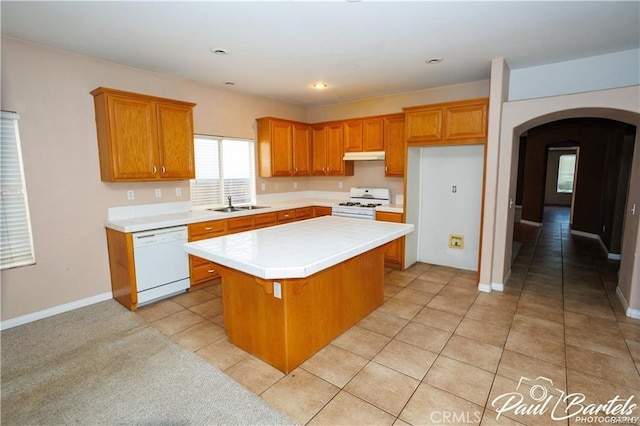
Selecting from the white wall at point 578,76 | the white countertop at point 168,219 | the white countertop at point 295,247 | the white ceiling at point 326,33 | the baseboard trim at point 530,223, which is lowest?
the baseboard trim at point 530,223

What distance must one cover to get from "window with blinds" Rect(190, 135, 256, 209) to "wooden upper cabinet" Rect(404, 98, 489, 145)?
2.60 m

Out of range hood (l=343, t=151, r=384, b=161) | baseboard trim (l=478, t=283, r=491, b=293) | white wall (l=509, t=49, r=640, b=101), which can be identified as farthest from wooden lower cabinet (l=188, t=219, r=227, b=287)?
white wall (l=509, t=49, r=640, b=101)

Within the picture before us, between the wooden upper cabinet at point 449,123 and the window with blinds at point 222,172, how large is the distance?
8.52ft

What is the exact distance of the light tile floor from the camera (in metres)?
2.06

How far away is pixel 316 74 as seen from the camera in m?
4.11

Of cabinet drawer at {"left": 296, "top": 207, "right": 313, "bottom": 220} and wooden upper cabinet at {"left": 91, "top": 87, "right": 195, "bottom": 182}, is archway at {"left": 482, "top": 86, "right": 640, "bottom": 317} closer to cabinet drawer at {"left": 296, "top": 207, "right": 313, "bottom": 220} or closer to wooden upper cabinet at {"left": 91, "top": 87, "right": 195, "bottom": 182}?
cabinet drawer at {"left": 296, "top": 207, "right": 313, "bottom": 220}

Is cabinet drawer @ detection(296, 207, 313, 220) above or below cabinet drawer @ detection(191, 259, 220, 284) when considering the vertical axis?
above

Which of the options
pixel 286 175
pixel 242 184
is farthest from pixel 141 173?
pixel 286 175

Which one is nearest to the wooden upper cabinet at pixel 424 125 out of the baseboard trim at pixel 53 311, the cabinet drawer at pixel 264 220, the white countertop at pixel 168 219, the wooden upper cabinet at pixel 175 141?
the white countertop at pixel 168 219

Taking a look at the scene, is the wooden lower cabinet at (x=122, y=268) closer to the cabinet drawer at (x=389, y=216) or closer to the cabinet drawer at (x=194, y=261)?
the cabinet drawer at (x=194, y=261)

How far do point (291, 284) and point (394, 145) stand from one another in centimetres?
334

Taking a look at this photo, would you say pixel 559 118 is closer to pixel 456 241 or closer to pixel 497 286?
pixel 456 241

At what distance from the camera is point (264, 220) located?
474 centimetres

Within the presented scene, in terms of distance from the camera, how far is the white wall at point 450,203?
4527 mm
